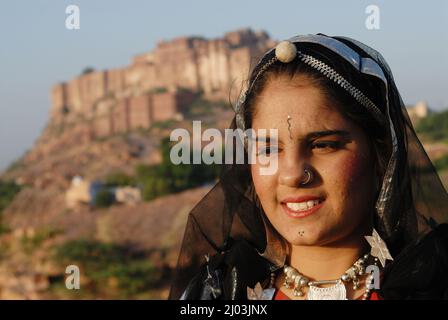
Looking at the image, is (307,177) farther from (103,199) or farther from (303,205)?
(103,199)

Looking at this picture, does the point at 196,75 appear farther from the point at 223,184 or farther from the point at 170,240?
the point at 223,184

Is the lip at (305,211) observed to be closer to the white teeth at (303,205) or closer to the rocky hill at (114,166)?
the white teeth at (303,205)

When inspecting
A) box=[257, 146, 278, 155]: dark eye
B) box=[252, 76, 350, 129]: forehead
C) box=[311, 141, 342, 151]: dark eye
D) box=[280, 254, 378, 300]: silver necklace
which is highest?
box=[252, 76, 350, 129]: forehead

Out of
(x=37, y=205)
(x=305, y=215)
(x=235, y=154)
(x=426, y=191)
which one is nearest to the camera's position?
(x=305, y=215)

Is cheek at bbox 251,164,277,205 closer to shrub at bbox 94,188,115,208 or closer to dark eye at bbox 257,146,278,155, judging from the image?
dark eye at bbox 257,146,278,155

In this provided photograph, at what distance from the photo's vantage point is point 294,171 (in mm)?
912

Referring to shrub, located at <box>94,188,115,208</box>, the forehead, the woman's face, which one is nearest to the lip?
the woman's face

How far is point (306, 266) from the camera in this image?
100 centimetres

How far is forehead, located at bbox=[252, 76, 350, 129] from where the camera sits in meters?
0.93

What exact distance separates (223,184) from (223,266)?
163 millimetres

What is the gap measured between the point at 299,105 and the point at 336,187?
0.13 m

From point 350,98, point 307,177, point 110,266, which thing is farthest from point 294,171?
point 110,266

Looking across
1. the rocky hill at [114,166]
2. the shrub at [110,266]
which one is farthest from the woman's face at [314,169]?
the shrub at [110,266]

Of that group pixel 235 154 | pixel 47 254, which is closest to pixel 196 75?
pixel 47 254
